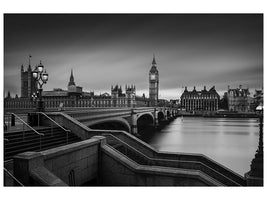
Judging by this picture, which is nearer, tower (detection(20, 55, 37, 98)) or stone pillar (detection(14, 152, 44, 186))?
stone pillar (detection(14, 152, 44, 186))

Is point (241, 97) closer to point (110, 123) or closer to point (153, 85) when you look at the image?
point (110, 123)

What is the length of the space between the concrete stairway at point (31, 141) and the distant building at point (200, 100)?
115298 mm

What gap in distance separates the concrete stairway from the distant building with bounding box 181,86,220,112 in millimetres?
115298

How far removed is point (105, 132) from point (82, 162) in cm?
283

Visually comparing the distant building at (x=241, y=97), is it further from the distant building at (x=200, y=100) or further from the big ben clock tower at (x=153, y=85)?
the distant building at (x=200, y=100)

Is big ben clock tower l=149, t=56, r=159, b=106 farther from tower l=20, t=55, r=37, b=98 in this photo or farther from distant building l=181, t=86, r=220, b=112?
tower l=20, t=55, r=37, b=98

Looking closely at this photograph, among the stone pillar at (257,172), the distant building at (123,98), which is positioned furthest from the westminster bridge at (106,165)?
the distant building at (123,98)

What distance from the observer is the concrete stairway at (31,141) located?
669 centimetres

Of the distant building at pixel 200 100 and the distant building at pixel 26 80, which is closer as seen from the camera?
the distant building at pixel 26 80

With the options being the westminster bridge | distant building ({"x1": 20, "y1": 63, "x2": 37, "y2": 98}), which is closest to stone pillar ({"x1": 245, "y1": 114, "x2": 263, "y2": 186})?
the westminster bridge

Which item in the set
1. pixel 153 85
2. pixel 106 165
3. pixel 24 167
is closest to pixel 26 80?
pixel 106 165

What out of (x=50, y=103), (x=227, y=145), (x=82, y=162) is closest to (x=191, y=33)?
(x=82, y=162)

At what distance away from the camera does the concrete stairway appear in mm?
6686

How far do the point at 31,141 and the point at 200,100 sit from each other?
12338 cm
